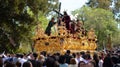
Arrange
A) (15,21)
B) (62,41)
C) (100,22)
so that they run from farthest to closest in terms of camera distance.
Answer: (100,22), (15,21), (62,41)

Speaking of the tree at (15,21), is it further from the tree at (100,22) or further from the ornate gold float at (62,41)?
the tree at (100,22)

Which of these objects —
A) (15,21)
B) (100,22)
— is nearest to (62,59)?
(15,21)

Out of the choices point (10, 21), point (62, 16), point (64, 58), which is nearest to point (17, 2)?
point (10, 21)

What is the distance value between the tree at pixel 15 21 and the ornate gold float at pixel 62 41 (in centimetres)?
754

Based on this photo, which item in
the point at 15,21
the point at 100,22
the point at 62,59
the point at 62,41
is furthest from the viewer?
the point at 100,22

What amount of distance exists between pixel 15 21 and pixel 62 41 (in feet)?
34.5

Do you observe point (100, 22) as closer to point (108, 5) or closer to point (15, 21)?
point (108, 5)

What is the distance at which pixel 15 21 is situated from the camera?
103 feet

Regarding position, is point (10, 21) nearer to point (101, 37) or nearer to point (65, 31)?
point (65, 31)

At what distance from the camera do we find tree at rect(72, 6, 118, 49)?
195 ft

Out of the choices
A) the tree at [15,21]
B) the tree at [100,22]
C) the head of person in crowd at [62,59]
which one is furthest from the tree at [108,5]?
the head of person in crowd at [62,59]

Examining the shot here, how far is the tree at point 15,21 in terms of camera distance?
29.8 metres

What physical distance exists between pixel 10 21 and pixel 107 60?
18800 mm

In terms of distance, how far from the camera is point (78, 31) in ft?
77.9
